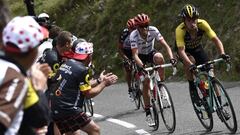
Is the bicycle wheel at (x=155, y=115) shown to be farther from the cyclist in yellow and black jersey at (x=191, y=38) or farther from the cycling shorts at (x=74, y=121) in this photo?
the cycling shorts at (x=74, y=121)

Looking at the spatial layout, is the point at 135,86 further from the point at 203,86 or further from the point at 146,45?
the point at 203,86

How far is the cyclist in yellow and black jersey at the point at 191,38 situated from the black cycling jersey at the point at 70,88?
2.28 m

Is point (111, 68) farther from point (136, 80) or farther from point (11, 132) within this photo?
point (11, 132)

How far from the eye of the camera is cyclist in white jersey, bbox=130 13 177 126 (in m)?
9.56

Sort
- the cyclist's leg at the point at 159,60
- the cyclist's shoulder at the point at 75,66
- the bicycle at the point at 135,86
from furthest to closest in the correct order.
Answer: the bicycle at the point at 135,86 < the cyclist's leg at the point at 159,60 < the cyclist's shoulder at the point at 75,66

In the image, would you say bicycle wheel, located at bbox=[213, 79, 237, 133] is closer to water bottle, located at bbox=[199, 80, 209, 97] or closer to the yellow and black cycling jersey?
water bottle, located at bbox=[199, 80, 209, 97]

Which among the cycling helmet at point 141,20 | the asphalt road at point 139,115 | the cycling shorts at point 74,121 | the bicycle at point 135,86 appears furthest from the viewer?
the bicycle at point 135,86

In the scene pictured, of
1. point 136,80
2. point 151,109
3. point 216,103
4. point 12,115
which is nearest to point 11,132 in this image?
point 12,115

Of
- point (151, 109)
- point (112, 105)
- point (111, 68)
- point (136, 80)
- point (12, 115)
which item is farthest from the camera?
point (111, 68)

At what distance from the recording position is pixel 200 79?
8578 mm

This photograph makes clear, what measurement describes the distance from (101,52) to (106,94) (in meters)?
6.28

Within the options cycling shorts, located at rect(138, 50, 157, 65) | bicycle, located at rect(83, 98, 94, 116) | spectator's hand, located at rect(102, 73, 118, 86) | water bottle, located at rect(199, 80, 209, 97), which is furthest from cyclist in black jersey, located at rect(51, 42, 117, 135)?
bicycle, located at rect(83, 98, 94, 116)

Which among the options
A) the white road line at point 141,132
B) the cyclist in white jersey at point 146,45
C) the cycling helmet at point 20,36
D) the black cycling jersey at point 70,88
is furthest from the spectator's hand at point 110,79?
the white road line at point 141,132

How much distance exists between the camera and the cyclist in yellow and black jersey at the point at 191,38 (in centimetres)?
820
